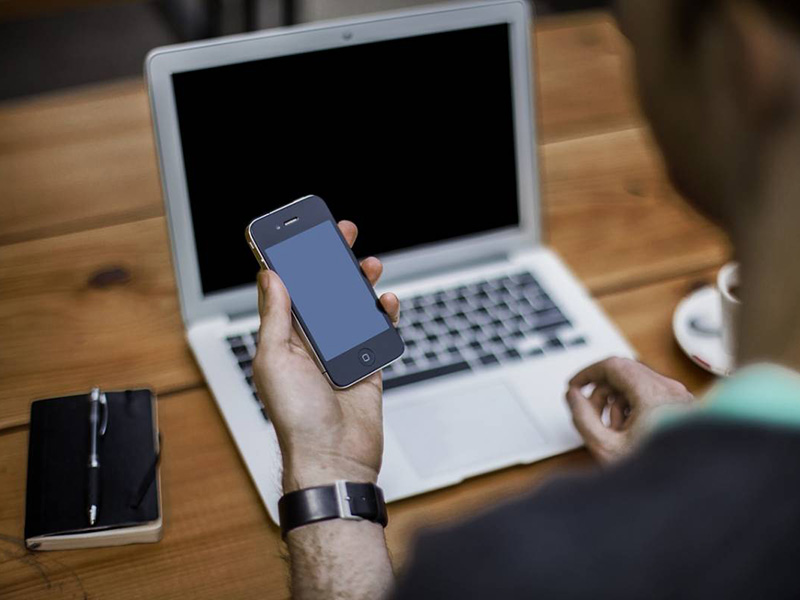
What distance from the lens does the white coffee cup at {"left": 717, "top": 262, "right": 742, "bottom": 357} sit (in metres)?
1.08

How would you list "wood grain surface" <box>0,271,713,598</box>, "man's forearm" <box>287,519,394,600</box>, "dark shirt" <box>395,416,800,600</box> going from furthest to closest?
"wood grain surface" <box>0,271,713,598</box> → "man's forearm" <box>287,519,394,600</box> → "dark shirt" <box>395,416,800,600</box>

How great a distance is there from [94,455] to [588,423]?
1.56 ft

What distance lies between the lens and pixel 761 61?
534 millimetres

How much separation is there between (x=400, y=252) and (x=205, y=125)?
27 cm

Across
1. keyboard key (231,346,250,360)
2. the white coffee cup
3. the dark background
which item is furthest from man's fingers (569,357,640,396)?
the dark background

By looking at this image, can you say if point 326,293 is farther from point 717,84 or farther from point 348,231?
point 717,84

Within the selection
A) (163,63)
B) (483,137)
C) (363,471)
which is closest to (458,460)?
(363,471)

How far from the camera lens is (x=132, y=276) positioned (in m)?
1.25

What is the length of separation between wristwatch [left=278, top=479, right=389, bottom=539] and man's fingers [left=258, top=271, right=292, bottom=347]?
139 mm

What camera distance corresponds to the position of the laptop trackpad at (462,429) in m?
1.04

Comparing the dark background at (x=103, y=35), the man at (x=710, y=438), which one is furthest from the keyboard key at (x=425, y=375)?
the dark background at (x=103, y=35)

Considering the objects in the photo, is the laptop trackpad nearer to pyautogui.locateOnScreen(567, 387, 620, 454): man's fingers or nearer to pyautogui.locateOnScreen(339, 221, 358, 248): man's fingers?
pyautogui.locateOnScreen(567, 387, 620, 454): man's fingers

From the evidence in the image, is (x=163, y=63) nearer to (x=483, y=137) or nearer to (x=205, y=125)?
(x=205, y=125)

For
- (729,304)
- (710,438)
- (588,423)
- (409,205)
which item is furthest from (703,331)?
(710,438)
